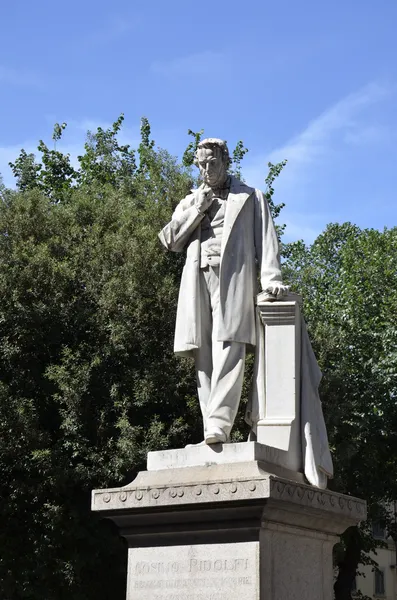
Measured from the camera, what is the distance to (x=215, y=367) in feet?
30.7

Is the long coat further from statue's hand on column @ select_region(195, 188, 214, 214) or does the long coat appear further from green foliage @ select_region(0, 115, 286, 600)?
green foliage @ select_region(0, 115, 286, 600)

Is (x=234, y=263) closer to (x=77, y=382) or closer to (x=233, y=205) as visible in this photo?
(x=233, y=205)

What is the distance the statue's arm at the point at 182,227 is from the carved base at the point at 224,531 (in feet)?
7.38

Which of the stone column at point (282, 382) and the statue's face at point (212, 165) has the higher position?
the statue's face at point (212, 165)

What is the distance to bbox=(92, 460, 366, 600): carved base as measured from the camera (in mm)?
8203

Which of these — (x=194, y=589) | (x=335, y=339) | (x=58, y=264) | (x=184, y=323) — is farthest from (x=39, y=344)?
(x=194, y=589)

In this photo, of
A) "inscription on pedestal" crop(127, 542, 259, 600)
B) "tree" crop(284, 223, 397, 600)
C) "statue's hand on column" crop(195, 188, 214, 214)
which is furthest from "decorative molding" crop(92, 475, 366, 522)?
"tree" crop(284, 223, 397, 600)

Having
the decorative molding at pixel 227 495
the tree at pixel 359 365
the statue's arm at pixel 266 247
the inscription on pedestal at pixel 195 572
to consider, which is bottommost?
the inscription on pedestal at pixel 195 572

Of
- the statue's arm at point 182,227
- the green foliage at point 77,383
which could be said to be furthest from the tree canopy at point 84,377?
the statue's arm at point 182,227

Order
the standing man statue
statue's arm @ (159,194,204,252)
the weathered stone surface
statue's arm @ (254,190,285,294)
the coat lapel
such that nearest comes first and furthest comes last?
the weathered stone surface
the standing man statue
statue's arm @ (254,190,285,294)
the coat lapel
statue's arm @ (159,194,204,252)

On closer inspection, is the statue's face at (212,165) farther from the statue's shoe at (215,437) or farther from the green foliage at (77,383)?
the green foliage at (77,383)

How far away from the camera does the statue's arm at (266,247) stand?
956cm

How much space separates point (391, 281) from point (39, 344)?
14663mm

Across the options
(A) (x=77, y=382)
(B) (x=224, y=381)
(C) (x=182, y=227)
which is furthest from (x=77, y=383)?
(B) (x=224, y=381)
